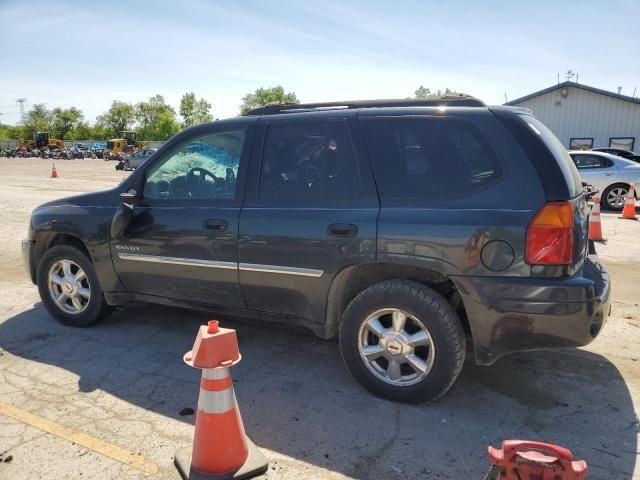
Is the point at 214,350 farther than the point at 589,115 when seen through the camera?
No

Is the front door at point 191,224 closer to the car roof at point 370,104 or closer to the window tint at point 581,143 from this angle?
the car roof at point 370,104

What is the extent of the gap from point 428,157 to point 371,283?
914mm

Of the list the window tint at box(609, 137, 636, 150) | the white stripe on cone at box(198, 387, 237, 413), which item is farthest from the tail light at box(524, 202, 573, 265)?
the window tint at box(609, 137, 636, 150)

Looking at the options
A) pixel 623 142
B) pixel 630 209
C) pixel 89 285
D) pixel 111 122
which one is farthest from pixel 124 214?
pixel 111 122

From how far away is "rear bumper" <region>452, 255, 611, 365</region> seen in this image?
9.15 feet

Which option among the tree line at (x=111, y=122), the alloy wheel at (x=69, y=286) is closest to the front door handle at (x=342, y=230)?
the alloy wheel at (x=69, y=286)

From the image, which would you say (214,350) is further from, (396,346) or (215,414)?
(396,346)

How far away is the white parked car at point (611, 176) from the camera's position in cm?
1212

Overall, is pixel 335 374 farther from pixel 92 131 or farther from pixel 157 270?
pixel 92 131

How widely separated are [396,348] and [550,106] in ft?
77.3

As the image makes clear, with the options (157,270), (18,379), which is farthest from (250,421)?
(18,379)

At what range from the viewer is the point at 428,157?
124 inches

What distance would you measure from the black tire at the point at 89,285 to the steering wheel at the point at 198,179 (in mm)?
1237

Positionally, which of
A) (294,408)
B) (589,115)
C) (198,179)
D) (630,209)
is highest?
(589,115)
